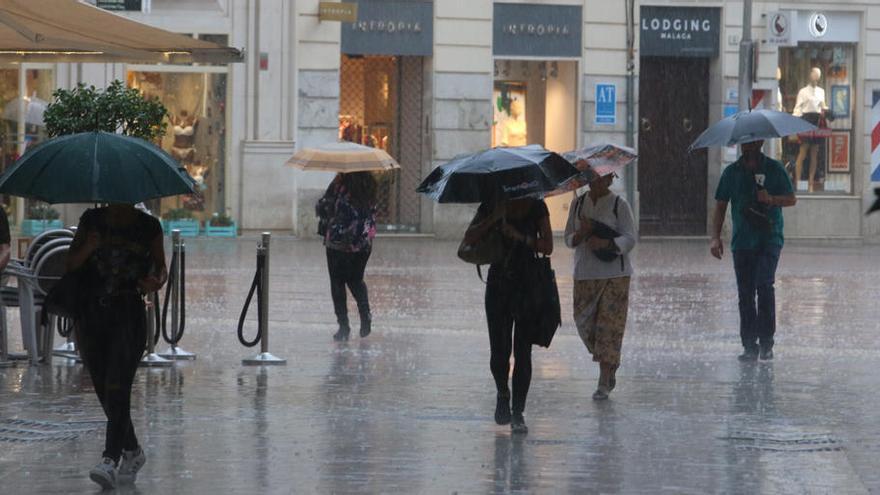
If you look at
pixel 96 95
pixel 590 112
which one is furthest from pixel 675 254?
pixel 96 95

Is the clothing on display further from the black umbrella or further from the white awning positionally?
the black umbrella

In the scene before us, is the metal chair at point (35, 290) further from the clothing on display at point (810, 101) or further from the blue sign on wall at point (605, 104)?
the clothing on display at point (810, 101)

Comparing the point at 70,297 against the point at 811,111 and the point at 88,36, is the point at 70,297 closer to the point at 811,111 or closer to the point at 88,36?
the point at 88,36

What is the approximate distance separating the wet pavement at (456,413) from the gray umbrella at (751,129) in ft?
5.56

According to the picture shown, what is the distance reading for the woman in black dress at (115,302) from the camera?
884 cm

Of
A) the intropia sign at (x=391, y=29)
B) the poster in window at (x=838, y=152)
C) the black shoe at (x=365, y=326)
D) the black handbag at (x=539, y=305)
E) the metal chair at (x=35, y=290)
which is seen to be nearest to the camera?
the black handbag at (x=539, y=305)

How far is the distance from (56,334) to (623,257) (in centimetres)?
567

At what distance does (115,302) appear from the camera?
8867 mm

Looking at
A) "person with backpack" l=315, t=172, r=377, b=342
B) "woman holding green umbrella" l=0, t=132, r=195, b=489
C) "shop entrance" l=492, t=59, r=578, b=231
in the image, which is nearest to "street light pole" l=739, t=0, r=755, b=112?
"shop entrance" l=492, t=59, r=578, b=231

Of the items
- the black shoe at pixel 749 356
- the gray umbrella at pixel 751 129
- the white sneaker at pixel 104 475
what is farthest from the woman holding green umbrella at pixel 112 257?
the black shoe at pixel 749 356

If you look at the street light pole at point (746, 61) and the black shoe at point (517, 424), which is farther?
the street light pole at point (746, 61)

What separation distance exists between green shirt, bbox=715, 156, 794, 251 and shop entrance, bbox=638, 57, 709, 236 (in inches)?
755

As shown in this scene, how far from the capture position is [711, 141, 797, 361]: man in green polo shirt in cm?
1433

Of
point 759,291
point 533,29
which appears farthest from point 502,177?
point 533,29
